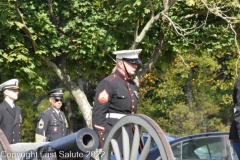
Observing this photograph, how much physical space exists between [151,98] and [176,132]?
495cm

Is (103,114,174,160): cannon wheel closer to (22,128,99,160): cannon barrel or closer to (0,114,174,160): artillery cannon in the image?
(0,114,174,160): artillery cannon

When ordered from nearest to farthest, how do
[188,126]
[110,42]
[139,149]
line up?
[139,149], [110,42], [188,126]

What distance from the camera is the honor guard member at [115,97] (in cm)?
585

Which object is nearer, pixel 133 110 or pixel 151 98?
pixel 133 110

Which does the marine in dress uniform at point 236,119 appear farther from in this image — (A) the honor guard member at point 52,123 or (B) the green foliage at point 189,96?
(B) the green foliage at point 189,96

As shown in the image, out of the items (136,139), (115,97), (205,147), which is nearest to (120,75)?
(115,97)

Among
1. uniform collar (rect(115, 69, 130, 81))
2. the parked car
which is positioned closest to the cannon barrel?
uniform collar (rect(115, 69, 130, 81))

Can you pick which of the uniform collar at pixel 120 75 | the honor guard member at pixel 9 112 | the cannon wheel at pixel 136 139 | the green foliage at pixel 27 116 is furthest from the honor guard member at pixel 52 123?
the green foliage at pixel 27 116

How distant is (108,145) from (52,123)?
5.21 m

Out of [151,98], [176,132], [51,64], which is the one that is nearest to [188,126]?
[176,132]

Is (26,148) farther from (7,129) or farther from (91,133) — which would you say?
(7,129)

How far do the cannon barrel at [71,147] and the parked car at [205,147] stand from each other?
2231 millimetres

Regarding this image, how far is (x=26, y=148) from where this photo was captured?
6.01m

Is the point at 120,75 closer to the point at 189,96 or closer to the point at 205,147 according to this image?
the point at 205,147
